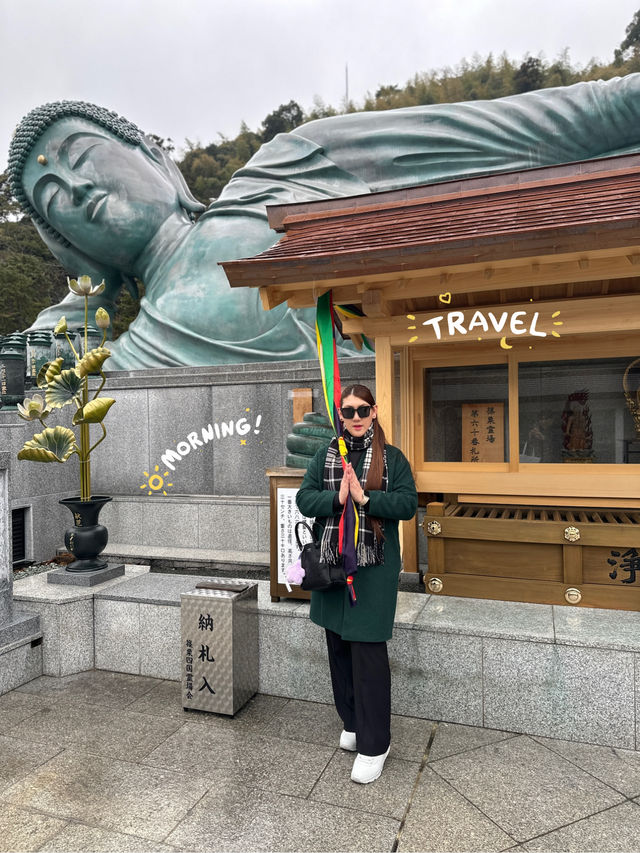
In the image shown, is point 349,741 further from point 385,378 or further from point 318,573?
point 385,378

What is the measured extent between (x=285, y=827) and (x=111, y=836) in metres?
0.83

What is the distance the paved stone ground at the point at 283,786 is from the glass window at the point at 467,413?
2.12 meters

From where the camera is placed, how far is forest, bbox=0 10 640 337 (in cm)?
1992

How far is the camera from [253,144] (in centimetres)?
2675

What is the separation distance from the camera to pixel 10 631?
4242 millimetres

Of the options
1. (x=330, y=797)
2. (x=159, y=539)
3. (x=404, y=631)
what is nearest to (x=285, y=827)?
(x=330, y=797)

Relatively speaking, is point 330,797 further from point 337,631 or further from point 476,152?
point 476,152

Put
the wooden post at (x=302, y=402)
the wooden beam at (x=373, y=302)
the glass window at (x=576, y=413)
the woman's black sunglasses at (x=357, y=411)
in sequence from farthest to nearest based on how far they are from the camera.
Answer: the wooden post at (x=302, y=402)
the glass window at (x=576, y=413)
the wooden beam at (x=373, y=302)
the woman's black sunglasses at (x=357, y=411)

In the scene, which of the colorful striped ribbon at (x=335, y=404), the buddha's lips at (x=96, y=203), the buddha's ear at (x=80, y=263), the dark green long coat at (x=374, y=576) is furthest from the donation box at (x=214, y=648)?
the buddha's ear at (x=80, y=263)

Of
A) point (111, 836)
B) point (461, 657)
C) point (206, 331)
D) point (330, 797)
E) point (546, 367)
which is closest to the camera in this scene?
point (111, 836)

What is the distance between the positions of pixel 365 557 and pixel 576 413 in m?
2.53

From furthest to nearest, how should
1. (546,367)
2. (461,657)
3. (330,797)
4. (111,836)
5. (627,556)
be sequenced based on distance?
(546,367)
(627,556)
(461,657)
(330,797)
(111,836)

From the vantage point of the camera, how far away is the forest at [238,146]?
19.9 metres

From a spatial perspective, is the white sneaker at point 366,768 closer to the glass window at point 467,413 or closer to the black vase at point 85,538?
the glass window at point 467,413
